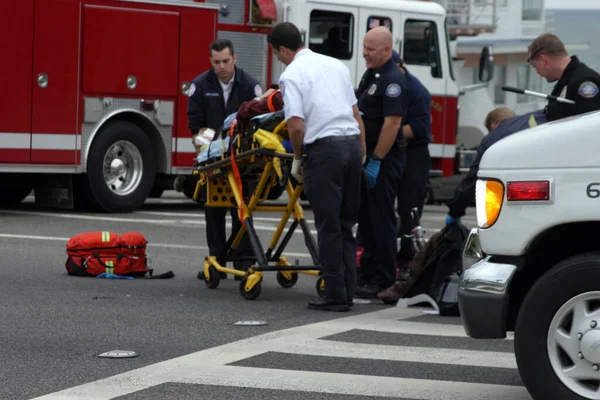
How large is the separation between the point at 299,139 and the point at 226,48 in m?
2.12

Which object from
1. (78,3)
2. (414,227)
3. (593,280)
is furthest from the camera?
(78,3)

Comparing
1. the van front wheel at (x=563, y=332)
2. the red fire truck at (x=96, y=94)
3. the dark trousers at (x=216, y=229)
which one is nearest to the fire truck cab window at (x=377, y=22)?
the red fire truck at (x=96, y=94)

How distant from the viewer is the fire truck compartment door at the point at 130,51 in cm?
1630

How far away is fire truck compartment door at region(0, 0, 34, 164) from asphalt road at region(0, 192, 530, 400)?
4283 millimetres

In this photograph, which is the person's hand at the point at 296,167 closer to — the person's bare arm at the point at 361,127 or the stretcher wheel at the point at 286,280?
the person's bare arm at the point at 361,127

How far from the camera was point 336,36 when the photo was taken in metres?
18.4

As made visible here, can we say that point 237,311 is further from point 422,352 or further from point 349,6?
point 349,6

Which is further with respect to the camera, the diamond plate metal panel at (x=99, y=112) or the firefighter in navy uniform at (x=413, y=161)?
the diamond plate metal panel at (x=99, y=112)

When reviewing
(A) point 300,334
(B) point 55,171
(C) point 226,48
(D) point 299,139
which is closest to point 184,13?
(B) point 55,171

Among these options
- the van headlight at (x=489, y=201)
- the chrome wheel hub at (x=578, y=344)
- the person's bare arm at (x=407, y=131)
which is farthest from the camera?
the person's bare arm at (x=407, y=131)

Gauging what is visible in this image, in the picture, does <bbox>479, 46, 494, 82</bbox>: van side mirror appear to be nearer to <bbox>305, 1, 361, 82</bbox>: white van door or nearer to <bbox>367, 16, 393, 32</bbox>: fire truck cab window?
<bbox>367, 16, 393, 32</bbox>: fire truck cab window

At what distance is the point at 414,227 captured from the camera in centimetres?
1076

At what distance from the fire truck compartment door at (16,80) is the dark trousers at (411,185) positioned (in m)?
6.22

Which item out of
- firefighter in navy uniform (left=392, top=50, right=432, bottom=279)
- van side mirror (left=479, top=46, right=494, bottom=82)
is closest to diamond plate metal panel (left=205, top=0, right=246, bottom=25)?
van side mirror (left=479, top=46, right=494, bottom=82)
